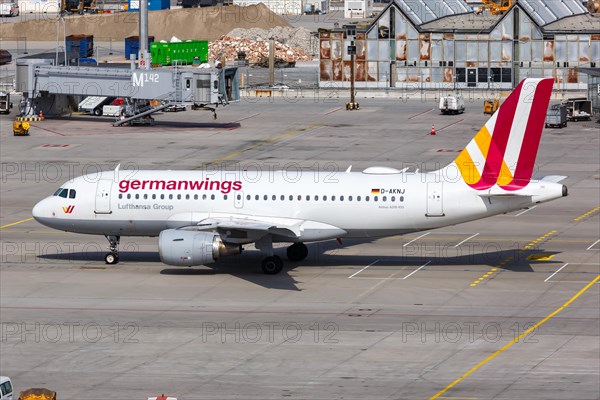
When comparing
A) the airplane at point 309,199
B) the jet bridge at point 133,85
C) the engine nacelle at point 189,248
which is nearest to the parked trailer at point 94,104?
the jet bridge at point 133,85

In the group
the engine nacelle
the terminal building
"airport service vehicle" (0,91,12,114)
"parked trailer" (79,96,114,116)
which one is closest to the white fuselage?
the engine nacelle

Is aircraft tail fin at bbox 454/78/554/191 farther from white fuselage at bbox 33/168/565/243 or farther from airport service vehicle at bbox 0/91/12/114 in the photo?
airport service vehicle at bbox 0/91/12/114

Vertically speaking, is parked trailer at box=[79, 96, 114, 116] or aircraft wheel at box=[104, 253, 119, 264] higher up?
parked trailer at box=[79, 96, 114, 116]

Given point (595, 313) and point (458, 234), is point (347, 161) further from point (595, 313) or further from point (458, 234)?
point (595, 313)

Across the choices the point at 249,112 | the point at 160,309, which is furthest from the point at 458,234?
the point at 249,112

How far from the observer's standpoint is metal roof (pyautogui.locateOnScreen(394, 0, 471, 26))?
138m

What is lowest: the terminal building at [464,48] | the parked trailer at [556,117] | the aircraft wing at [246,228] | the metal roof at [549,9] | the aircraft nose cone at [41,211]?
the aircraft wing at [246,228]

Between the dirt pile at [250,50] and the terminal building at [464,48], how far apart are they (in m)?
37.3

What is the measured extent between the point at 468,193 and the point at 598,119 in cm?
6418

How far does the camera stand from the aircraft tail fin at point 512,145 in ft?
183

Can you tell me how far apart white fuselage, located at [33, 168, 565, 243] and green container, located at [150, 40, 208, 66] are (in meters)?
106

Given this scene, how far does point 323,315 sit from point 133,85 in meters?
67.9

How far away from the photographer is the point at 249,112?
124 meters

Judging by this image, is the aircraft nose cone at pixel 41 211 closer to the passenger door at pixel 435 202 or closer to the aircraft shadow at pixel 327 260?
the aircraft shadow at pixel 327 260
